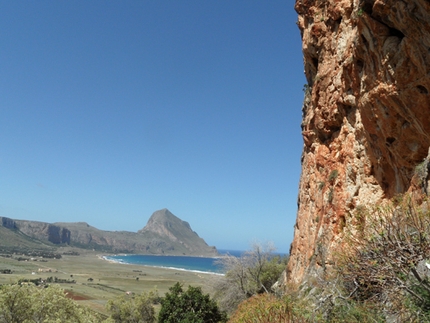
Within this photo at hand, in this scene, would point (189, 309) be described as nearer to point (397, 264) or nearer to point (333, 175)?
point (333, 175)

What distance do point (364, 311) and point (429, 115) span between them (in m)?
Result: 8.94

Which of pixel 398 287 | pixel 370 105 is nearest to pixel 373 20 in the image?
pixel 370 105

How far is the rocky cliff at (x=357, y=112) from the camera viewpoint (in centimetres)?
1366

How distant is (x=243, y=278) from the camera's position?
37.2m

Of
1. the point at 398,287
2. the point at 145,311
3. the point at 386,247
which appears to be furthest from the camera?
the point at 145,311

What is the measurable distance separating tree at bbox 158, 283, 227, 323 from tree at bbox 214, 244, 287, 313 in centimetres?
921

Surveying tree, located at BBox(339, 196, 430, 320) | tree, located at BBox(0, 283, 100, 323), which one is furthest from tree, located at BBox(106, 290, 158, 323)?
tree, located at BBox(339, 196, 430, 320)

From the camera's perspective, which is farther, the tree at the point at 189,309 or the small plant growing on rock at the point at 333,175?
the tree at the point at 189,309

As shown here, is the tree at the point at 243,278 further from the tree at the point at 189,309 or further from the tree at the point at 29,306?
the tree at the point at 29,306

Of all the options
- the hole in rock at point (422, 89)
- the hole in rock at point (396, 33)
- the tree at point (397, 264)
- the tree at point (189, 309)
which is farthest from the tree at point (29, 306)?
the hole in rock at point (396, 33)

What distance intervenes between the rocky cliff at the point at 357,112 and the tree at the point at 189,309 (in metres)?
7.12

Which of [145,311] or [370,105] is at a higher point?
[370,105]

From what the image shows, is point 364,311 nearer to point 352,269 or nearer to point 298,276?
point 352,269

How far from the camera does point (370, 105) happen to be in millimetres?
16375
